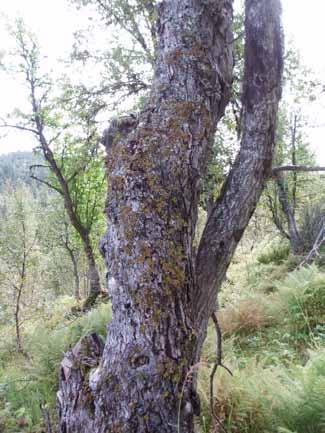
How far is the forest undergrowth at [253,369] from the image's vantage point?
9.20ft

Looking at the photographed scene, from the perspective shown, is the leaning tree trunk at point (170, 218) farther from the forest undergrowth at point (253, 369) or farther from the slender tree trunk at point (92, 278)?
the slender tree trunk at point (92, 278)

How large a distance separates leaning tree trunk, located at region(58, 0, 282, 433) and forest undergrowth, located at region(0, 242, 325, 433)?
16.6 inches

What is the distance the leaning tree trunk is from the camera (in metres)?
1.78

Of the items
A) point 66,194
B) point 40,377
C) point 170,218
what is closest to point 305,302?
point 40,377

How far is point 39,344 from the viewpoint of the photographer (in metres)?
5.78

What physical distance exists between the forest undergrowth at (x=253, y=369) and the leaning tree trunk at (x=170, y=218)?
421 millimetres

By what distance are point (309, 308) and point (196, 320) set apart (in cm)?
450

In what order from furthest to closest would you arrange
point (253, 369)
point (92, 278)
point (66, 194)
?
point (92, 278)
point (66, 194)
point (253, 369)

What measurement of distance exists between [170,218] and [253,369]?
101 inches

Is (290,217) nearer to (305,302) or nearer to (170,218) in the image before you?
(305,302)

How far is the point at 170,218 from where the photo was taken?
1.97 meters

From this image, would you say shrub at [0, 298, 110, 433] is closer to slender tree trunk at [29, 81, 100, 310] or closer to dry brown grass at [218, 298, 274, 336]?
dry brown grass at [218, 298, 274, 336]

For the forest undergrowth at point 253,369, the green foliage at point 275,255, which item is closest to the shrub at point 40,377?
the forest undergrowth at point 253,369

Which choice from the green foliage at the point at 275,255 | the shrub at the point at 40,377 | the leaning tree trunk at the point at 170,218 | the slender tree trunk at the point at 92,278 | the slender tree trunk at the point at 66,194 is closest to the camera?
the leaning tree trunk at the point at 170,218
